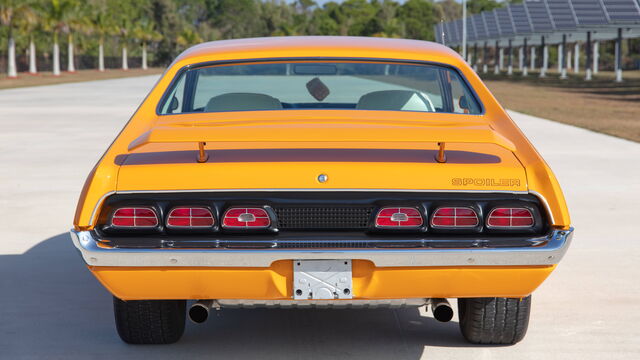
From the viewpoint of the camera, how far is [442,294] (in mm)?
4113

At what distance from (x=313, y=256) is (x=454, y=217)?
A: 0.60 meters

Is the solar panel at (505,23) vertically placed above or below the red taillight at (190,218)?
below

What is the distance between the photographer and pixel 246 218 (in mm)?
4086

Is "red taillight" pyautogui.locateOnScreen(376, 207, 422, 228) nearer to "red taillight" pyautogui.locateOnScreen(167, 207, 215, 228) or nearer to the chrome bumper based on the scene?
the chrome bumper

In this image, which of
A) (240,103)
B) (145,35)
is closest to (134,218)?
(240,103)

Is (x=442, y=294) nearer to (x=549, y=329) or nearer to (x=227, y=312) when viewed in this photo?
(x=549, y=329)

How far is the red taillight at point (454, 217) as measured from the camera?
13.4 ft

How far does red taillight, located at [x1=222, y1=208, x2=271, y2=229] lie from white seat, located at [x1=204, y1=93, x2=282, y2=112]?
45.0 inches

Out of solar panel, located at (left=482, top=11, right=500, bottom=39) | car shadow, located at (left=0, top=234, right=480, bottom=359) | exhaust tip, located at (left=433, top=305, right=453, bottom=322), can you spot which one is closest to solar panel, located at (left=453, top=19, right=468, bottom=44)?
solar panel, located at (left=482, top=11, right=500, bottom=39)

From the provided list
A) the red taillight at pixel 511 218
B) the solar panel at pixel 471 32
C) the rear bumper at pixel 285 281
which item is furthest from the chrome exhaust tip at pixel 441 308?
the solar panel at pixel 471 32

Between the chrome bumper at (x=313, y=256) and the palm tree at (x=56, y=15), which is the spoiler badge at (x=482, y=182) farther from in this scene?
the palm tree at (x=56, y=15)

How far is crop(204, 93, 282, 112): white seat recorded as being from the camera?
514cm

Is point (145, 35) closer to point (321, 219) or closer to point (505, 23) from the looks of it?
point (505, 23)

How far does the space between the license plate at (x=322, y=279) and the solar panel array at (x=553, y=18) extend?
5278cm
